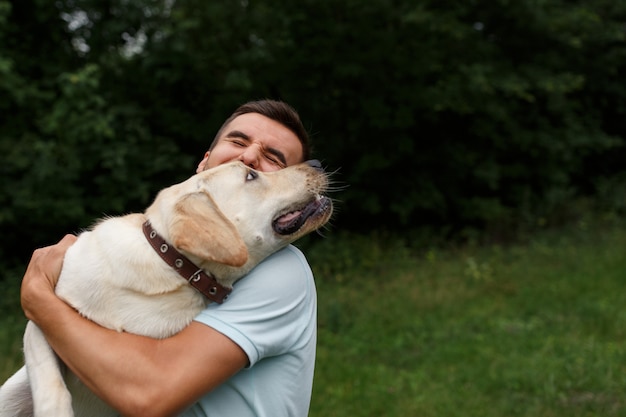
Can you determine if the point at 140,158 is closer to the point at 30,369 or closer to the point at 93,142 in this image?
the point at 93,142

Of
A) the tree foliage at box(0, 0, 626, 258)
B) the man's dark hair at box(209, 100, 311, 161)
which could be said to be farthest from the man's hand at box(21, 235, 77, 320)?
the tree foliage at box(0, 0, 626, 258)

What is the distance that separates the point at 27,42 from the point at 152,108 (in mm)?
1888

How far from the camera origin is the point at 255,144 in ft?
7.59

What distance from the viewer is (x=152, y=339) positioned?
171 centimetres

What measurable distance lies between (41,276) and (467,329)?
5133mm

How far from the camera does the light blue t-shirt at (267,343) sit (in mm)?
1660

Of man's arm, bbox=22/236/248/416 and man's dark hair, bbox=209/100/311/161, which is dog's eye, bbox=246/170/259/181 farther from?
man's arm, bbox=22/236/248/416

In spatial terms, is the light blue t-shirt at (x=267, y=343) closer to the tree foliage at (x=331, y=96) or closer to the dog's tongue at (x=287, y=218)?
the dog's tongue at (x=287, y=218)

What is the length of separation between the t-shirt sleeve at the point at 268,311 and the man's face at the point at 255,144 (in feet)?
1.78

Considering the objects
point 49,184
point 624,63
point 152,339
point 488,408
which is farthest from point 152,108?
point 624,63

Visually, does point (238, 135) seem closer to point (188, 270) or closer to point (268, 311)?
point (188, 270)

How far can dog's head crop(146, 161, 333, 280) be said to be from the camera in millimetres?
1820

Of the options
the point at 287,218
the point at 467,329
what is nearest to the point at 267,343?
the point at 287,218

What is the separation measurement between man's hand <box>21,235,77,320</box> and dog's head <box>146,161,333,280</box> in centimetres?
31
